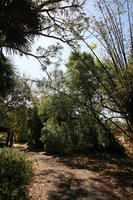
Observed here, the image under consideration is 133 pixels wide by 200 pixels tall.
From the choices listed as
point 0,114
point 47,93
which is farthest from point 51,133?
point 0,114

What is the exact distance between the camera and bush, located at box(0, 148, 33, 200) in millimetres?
4254

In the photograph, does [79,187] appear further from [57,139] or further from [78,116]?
[57,139]

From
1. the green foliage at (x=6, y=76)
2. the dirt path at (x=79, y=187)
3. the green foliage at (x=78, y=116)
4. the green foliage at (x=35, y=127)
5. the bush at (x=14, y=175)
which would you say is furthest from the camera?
the green foliage at (x=35, y=127)

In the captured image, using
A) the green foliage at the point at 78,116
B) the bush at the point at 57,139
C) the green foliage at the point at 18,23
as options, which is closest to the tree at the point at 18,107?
the green foliage at the point at 78,116

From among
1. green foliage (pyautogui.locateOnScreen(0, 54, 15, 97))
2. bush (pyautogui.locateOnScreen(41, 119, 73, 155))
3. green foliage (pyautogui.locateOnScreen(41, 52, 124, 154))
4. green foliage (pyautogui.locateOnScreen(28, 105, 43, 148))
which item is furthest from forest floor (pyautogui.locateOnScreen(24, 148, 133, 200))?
green foliage (pyautogui.locateOnScreen(28, 105, 43, 148))

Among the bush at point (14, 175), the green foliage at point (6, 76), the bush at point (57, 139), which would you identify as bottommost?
the bush at point (14, 175)

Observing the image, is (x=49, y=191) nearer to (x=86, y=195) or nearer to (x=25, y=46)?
(x=86, y=195)

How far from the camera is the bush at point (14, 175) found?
4.25m

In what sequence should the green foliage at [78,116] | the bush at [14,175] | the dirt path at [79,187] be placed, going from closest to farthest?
the bush at [14,175]
the dirt path at [79,187]
the green foliage at [78,116]

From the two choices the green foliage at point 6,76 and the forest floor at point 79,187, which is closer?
the forest floor at point 79,187

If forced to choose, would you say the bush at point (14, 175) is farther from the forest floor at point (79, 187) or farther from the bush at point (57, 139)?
the bush at point (57, 139)

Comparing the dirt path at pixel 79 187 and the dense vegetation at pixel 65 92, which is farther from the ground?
the dense vegetation at pixel 65 92

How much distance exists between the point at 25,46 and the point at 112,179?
5.86m

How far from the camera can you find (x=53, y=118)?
51.2 ft
